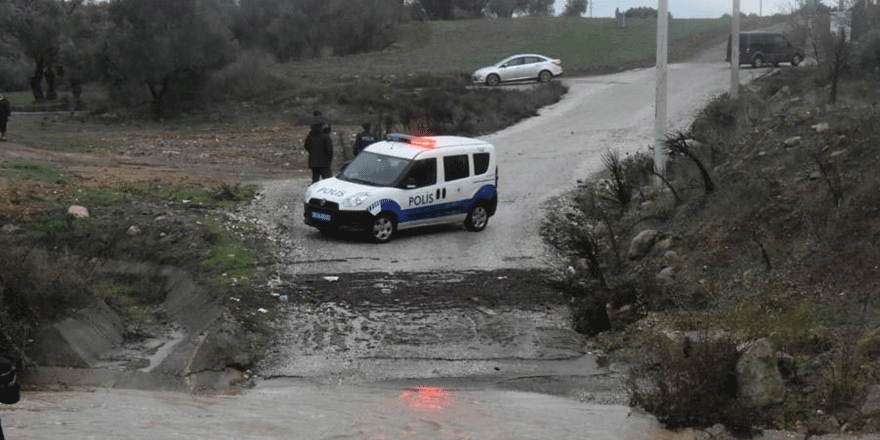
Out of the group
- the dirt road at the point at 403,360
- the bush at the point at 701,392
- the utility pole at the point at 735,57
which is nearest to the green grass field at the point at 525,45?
the utility pole at the point at 735,57

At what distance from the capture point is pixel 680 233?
19.8 m

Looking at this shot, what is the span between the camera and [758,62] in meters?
48.2

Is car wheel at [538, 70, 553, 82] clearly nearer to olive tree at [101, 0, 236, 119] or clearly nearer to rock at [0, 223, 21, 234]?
olive tree at [101, 0, 236, 119]

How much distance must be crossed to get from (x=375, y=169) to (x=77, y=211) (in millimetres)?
5812

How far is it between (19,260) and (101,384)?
250 cm

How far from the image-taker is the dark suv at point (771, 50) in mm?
47625

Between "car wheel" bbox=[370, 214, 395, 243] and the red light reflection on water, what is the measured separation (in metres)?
6.81

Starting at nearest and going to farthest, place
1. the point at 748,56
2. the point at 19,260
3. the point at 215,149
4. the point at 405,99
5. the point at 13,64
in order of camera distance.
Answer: the point at 19,260, the point at 215,149, the point at 405,99, the point at 748,56, the point at 13,64

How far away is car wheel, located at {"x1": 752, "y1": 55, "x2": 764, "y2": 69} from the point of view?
158ft

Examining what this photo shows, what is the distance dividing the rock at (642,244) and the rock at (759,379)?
24.2ft

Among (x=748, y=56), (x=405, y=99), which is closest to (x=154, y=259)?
(x=405, y=99)

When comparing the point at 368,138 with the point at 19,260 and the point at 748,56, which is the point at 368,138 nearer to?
the point at 19,260

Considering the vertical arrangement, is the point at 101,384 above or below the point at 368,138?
below

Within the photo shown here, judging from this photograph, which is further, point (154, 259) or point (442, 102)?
point (442, 102)
